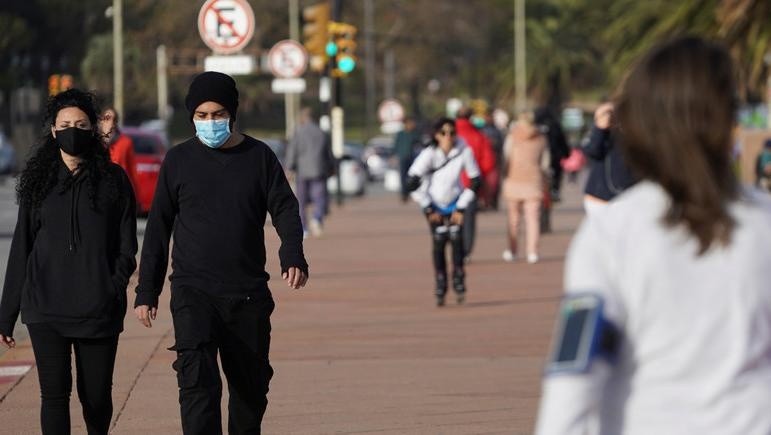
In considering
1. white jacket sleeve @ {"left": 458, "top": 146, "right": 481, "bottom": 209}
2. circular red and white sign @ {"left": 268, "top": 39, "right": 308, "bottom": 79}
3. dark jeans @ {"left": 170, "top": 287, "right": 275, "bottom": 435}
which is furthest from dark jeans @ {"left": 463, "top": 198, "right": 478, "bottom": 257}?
dark jeans @ {"left": 170, "top": 287, "right": 275, "bottom": 435}

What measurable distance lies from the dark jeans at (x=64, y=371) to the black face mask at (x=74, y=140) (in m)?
0.66

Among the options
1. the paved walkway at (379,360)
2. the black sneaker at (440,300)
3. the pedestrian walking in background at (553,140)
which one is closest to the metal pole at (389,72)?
the pedestrian walking in background at (553,140)

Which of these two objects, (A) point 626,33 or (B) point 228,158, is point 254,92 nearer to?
(A) point 626,33

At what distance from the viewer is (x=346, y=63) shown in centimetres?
3372

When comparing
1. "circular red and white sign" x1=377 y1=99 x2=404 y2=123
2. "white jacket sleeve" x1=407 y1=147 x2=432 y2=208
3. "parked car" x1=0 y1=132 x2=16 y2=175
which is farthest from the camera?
"parked car" x1=0 y1=132 x2=16 y2=175

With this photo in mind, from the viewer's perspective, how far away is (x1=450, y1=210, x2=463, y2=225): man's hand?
14805 millimetres

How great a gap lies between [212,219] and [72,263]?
53cm

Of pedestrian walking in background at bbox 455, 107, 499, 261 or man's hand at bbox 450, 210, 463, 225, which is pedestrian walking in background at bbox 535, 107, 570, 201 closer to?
pedestrian walking in background at bbox 455, 107, 499, 261

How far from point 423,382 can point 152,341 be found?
2.63 metres

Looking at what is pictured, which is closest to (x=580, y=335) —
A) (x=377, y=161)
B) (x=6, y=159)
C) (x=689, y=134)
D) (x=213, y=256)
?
(x=689, y=134)

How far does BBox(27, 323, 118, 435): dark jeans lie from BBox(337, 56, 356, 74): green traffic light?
2683 centimetres

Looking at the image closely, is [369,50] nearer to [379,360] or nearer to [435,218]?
[435,218]

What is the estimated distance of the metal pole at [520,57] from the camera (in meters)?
87.1

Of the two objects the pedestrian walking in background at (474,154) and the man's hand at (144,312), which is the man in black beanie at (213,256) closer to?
the man's hand at (144,312)
